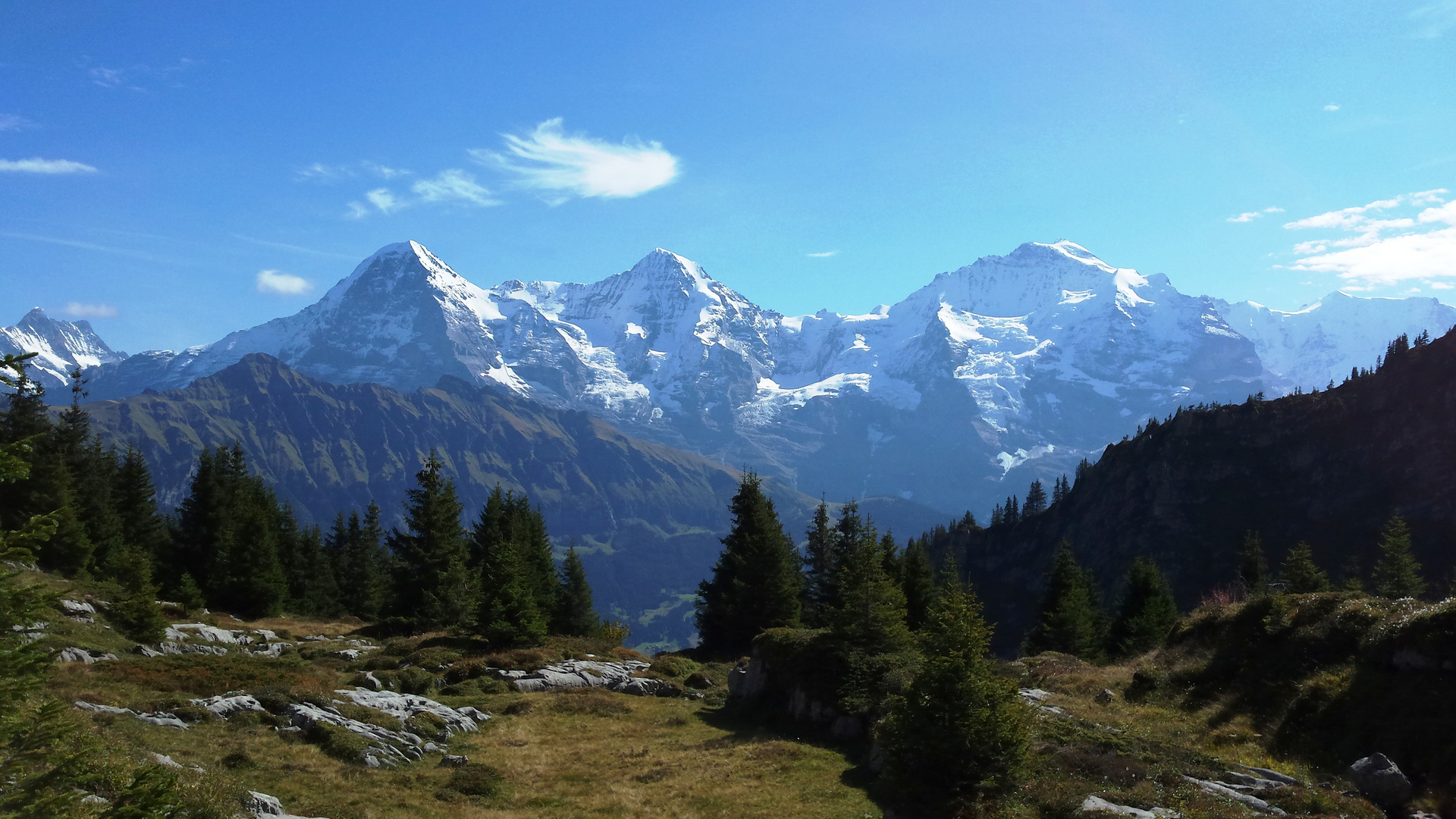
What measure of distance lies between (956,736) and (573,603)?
5521cm

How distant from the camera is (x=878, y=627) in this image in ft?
120

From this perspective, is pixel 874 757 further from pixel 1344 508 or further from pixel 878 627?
pixel 1344 508

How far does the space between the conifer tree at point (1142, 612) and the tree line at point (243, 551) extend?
44.7m

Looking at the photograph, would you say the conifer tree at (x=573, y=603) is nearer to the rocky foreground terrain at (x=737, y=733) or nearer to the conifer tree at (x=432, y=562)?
the conifer tree at (x=432, y=562)

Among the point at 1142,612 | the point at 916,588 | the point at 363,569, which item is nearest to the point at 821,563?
the point at 916,588

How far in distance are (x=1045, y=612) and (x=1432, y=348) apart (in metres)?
167

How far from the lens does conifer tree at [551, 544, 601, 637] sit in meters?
70.9

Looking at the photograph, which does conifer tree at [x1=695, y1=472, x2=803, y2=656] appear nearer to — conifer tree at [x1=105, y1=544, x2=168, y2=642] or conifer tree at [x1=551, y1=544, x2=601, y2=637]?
conifer tree at [x1=551, y1=544, x2=601, y2=637]

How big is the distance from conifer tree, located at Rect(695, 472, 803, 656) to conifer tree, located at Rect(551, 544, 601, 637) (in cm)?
1454

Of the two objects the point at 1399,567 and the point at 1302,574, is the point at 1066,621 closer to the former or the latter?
the point at 1302,574

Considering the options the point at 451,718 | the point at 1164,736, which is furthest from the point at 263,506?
the point at 1164,736

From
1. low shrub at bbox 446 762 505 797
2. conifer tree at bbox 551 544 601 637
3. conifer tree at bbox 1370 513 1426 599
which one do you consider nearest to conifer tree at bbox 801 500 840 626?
conifer tree at bbox 551 544 601 637

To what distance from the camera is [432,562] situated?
59156mm

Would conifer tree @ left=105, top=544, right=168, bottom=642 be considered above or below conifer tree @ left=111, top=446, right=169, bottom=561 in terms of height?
below
